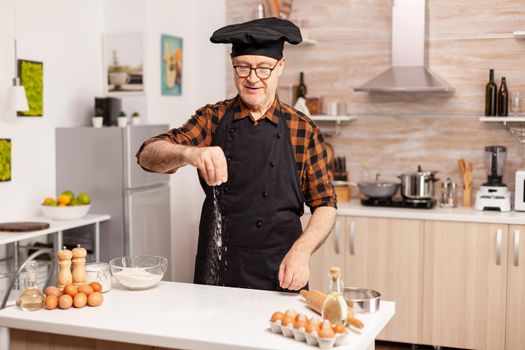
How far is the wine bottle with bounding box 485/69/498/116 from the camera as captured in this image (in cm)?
500

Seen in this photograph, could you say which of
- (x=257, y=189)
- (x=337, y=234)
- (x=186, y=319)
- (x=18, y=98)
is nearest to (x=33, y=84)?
(x=18, y=98)

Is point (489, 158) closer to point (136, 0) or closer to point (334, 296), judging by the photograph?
point (136, 0)

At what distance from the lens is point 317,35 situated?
5.57 meters

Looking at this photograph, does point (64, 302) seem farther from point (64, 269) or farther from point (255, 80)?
point (255, 80)

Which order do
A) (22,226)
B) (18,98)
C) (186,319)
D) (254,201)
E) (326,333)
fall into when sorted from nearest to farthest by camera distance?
(326,333)
(186,319)
(254,201)
(22,226)
(18,98)

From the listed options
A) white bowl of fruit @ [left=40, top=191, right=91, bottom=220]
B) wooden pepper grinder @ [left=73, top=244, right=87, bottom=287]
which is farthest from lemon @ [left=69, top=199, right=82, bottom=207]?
wooden pepper grinder @ [left=73, top=244, right=87, bottom=287]

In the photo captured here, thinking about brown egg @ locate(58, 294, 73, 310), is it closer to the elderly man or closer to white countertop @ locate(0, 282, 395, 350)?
white countertop @ locate(0, 282, 395, 350)

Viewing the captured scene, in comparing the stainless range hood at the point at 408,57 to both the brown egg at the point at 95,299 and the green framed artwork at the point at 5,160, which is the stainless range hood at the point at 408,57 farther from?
the brown egg at the point at 95,299

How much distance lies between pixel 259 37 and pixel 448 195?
2.80m

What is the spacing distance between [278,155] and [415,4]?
2.49 meters

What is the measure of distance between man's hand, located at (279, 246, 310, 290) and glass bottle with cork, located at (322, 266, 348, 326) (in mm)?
335

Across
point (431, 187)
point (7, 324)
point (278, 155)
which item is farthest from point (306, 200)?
point (431, 187)

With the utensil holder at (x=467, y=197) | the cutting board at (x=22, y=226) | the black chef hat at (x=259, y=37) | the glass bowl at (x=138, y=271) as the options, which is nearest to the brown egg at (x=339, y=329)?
the glass bowl at (x=138, y=271)

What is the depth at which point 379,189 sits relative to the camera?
5.00 meters
